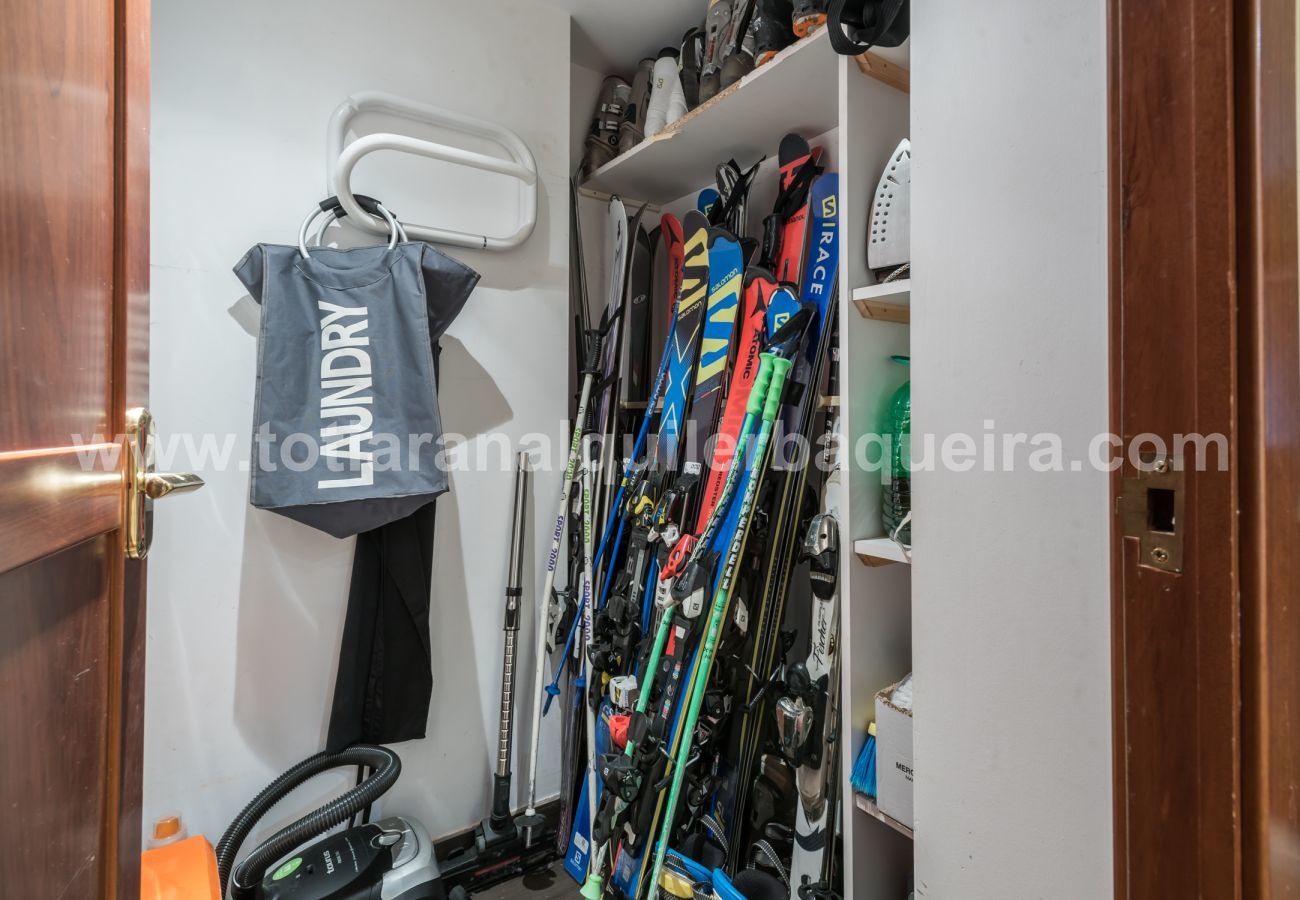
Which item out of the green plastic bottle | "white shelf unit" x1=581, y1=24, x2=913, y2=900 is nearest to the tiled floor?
"white shelf unit" x1=581, y1=24, x2=913, y2=900

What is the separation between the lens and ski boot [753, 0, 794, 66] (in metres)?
1.36

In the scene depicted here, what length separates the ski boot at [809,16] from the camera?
1242 mm

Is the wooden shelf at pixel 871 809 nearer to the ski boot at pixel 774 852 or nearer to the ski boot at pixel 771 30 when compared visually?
the ski boot at pixel 774 852

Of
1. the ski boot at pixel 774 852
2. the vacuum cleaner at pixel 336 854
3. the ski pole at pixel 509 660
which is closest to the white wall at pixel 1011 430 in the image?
the ski boot at pixel 774 852

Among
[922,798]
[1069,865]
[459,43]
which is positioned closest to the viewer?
[1069,865]

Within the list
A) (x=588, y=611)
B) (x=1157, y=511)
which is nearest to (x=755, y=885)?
(x=588, y=611)

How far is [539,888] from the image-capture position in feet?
4.97

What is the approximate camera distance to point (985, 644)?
0.68 meters

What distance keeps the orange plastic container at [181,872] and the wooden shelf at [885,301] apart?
1.56 m

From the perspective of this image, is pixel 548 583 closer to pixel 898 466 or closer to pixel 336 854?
pixel 336 854

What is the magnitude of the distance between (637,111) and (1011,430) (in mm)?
1802

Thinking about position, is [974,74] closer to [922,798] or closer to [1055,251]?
[1055,251]

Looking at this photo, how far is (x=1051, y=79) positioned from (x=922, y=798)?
0.86m

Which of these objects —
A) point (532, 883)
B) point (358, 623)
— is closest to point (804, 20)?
point (358, 623)
